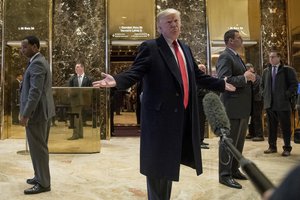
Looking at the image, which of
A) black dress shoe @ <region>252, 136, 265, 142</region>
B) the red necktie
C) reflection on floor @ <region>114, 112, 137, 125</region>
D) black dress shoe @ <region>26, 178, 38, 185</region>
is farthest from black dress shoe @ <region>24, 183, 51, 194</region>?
reflection on floor @ <region>114, 112, 137, 125</region>

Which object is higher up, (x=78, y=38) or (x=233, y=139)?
(x=78, y=38)

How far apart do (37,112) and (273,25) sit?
6178mm

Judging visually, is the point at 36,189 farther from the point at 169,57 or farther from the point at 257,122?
the point at 257,122

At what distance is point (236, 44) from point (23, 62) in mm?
5578

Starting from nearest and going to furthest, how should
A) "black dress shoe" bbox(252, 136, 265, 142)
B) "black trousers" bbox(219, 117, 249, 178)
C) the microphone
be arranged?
the microphone → "black trousers" bbox(219, 117, 249, 178) → "black dress shoe" bbox(252, 136, 265, 142)

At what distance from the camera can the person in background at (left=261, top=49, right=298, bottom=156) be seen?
587cm

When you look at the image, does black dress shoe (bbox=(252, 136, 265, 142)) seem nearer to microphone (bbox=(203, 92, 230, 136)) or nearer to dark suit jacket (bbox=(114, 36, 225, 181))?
dark suit jacket (bbox=(114, 36, 225, 181))

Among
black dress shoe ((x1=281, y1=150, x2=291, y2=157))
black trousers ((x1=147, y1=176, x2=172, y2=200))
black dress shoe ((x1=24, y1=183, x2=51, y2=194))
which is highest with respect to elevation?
black trousers ((x1=147, y1=176, x2=172, y2=200))

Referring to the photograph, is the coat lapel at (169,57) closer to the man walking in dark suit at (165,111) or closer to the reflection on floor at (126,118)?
the man walking in dark suit at (165,111)

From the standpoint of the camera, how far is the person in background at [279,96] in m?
5.87

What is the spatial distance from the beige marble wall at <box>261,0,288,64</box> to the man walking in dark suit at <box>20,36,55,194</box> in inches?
Result: 227

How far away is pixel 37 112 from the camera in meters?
3.67

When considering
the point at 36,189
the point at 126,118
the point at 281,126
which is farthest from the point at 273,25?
the point at 36,189

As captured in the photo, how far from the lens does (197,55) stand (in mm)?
8086
